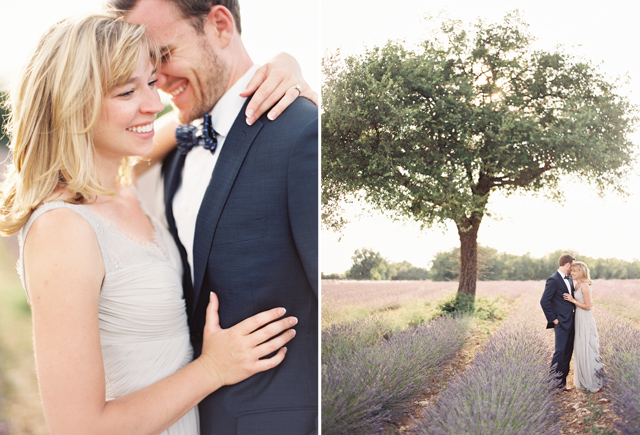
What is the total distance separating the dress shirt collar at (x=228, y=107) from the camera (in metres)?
1.80

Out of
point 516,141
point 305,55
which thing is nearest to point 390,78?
point 305,55

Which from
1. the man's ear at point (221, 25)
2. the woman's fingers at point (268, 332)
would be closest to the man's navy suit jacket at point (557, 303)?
the woman's fingers at point (268, 332)

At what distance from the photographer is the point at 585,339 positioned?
5.39 ft

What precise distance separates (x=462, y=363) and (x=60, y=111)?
181cm

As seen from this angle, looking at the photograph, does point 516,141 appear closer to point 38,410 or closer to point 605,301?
point 605,301

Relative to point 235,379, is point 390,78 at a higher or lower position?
higher

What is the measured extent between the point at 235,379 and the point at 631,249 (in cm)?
158

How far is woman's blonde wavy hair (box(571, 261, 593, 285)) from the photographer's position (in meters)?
1.65

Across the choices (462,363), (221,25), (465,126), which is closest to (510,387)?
(462,363)

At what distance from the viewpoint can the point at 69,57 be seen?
4.83 ft

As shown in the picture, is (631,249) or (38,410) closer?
(631,249)

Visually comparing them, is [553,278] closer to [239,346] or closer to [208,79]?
[239,346]

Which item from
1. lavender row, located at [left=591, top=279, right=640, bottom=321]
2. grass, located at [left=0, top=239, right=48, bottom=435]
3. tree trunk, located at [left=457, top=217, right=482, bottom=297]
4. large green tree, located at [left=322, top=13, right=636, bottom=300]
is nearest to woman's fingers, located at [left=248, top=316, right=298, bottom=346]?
large green tree, located at [left=322, top=13, right=636, bottom=300]

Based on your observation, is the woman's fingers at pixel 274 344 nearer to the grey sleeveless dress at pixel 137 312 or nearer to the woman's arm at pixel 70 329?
the grey sleeveless dress at pixel 137 312
